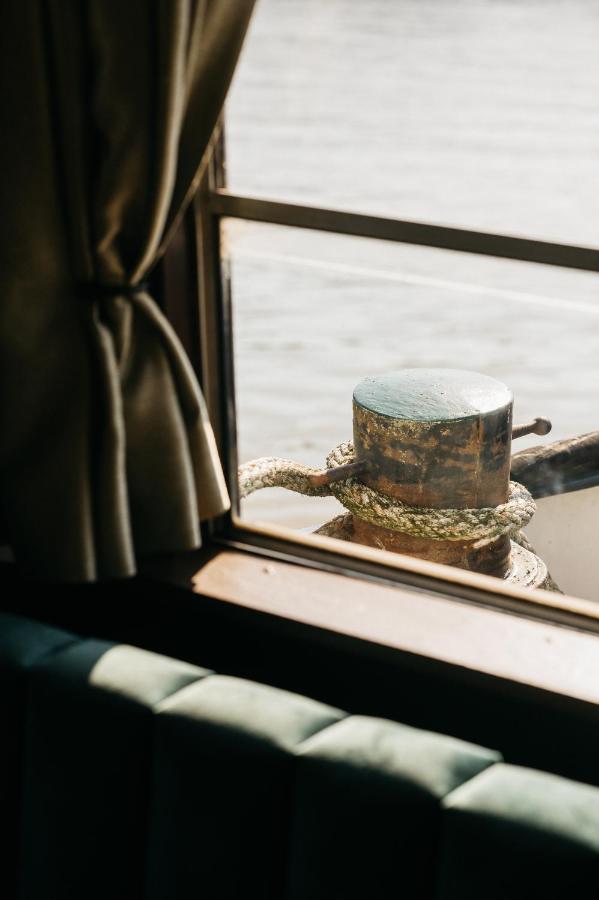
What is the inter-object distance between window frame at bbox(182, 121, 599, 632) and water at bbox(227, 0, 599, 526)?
0.8 inches

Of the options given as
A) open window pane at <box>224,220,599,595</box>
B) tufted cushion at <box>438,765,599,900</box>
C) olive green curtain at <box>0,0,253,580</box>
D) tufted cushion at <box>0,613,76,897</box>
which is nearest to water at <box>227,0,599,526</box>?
open window pane at <box>224,220,599,595</box>

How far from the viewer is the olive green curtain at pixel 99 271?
1057 mm

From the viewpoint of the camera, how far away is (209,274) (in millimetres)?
1343

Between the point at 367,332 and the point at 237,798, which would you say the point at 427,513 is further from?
the point at 237,798

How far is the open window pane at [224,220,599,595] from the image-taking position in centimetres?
120

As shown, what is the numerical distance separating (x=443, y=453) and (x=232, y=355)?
1.05ft

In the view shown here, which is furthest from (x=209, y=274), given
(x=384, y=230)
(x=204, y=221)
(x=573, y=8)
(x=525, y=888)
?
(x=525, y=888)

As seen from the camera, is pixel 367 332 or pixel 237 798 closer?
pixel 237 798

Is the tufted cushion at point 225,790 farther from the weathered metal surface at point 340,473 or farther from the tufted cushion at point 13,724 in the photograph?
the weathered metal surface at point 340,473

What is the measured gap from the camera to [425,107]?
1438 mm

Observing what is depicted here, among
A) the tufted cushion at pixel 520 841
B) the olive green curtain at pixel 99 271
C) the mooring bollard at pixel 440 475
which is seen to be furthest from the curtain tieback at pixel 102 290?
the tufted cushion at pixel 520 841

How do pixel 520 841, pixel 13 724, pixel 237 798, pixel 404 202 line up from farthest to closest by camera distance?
pixel 404 202 → pixel 13 724 → pixel 237 798 → pixel 520 841

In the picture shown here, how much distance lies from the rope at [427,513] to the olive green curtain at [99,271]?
0.67ft

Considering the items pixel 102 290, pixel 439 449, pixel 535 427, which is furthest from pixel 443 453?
pixel 102 290
